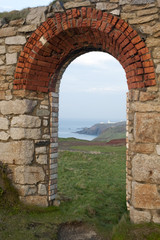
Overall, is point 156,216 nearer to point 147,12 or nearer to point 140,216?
point 140,216

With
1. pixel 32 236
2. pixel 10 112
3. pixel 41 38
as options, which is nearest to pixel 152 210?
pixel 32 236

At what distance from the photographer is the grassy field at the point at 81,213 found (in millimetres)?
3553

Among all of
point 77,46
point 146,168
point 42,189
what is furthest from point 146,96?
point 42,189

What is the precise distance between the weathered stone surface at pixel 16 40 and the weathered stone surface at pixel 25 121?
4.84ft

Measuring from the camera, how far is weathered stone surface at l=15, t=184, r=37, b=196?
178 inches

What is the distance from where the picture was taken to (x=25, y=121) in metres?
4.47

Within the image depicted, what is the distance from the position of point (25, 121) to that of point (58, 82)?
118 cm

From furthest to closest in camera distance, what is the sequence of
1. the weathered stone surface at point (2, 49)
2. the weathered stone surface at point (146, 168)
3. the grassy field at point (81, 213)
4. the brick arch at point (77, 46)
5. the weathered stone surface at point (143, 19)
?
the weathered stone surface at point (2, 49) → the brick arch at point (77, 46) → the weathered stone surface at point (143, 19) → the weathered stone surface at point (146, 168) → the grassy field at point (81, 213)

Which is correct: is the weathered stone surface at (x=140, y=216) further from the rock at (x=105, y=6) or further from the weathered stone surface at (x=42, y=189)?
the rock at (x=105, y=6)

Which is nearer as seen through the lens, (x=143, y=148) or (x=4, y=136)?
(x=143, y=148)

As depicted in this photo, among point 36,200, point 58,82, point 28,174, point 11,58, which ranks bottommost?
point 36,200

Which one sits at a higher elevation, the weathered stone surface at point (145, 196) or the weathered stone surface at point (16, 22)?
the weathered stone surface at point (16, 22)

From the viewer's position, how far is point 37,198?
15.0 feet

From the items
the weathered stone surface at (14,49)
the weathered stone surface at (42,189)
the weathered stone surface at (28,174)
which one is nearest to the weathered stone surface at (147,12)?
the weathered stone surface at (14,49)
